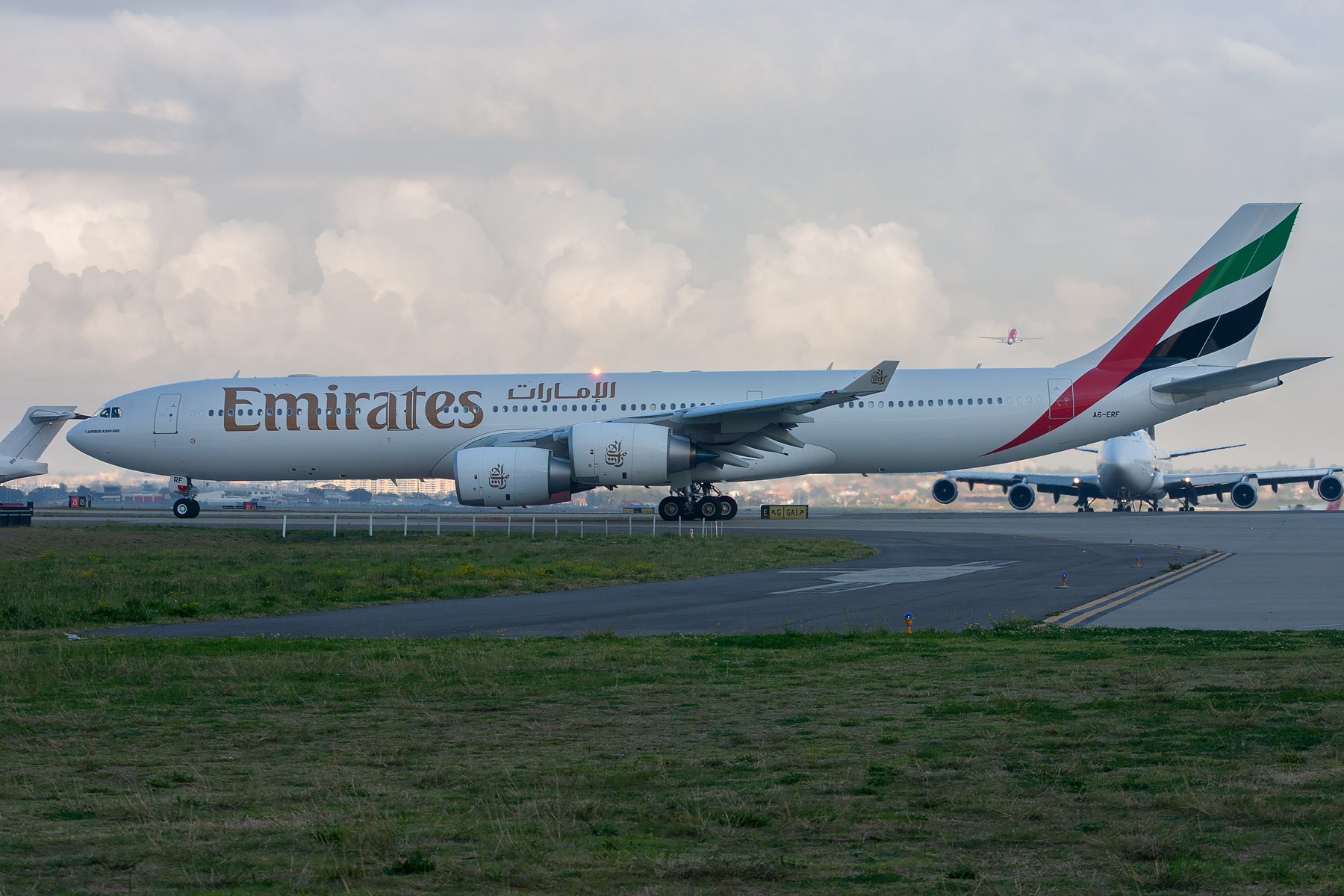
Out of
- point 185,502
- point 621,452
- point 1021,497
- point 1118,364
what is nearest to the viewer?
point 621,452

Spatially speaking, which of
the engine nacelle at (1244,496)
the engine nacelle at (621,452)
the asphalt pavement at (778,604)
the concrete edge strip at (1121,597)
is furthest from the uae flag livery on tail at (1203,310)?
the engine nacelle at (1244,496)

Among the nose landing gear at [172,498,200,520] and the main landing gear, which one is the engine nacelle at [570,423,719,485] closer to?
the main landing gear

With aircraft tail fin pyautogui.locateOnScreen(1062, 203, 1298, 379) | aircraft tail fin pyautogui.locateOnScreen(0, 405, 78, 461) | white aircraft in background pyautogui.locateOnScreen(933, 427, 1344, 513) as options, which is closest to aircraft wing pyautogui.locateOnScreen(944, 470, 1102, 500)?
white aircraft in background pyautogui.locateOnScreen(933, 427, 1344, 513)

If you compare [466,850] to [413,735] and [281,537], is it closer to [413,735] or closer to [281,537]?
[413,735]

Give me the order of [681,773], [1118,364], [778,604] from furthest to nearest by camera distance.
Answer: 1. [1118,364]
2. [778,604]
3. [681,773]

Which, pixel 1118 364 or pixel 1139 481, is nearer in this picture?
pixel 1118 364

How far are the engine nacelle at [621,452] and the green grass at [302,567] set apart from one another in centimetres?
247

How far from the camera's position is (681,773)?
19.7ft

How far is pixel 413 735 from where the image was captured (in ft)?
23.5

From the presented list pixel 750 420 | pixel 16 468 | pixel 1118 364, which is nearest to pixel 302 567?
pixel 750 420

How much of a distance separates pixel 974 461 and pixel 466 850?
33263 millimetres

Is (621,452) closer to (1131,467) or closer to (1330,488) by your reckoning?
(1131,467)

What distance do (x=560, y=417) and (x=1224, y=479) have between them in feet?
169

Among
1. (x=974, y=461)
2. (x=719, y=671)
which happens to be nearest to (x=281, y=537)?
(x=974, y=461)
